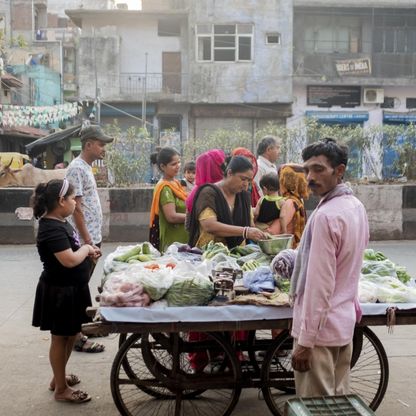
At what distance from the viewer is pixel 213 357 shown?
4289 millimetres

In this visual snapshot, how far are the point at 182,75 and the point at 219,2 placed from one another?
3.55m

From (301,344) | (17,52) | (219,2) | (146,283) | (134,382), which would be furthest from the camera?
(17,52)

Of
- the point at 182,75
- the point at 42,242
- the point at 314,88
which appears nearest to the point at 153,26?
the point at 182,75

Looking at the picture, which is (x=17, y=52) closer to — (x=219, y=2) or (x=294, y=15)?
(x=219, y=2)

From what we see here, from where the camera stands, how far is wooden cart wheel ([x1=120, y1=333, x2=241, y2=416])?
12.6 ft

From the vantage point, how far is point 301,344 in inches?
115

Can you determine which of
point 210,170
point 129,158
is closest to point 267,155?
point 210,170

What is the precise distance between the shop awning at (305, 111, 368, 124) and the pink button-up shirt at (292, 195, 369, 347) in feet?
80.4

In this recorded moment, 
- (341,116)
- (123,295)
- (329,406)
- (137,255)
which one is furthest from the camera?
(341,116)

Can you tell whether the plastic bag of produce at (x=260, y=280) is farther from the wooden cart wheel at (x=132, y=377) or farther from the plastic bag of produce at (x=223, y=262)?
the wooden cart wheel at (x=132, y=377)

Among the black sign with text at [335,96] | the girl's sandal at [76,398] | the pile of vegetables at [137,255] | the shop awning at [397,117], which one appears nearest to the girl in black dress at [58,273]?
the girl's sandal at [76,398]

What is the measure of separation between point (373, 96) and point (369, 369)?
78.7ft

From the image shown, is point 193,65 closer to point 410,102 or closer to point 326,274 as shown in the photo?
point 410,102

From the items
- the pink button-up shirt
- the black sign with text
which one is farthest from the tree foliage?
the black sign with text
